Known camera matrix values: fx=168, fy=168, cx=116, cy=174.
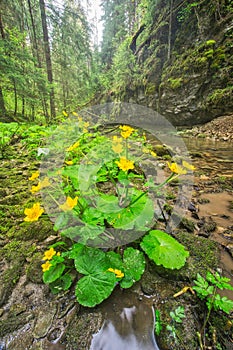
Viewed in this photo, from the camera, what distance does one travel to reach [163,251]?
1011 mm

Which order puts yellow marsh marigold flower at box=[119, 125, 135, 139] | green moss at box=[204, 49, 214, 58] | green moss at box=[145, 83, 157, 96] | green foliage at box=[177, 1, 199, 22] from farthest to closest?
1. green moss at box=[145, 83, 157, 96]
2. green foliage at box=[177, 1, 199, 22]
3. green moss at box=[204, 49, 214, 58]
4. yellow marsh marigold flower at box=[119, 125, 135, 139]

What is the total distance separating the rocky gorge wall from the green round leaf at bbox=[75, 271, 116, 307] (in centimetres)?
792

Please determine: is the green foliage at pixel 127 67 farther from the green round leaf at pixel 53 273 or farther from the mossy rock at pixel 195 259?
the green round leaf at pixel 53 273

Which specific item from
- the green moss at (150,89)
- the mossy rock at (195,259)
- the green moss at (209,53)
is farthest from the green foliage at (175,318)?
the green moss at (150,89)

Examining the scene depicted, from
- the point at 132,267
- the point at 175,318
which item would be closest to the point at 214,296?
the point at 175,318

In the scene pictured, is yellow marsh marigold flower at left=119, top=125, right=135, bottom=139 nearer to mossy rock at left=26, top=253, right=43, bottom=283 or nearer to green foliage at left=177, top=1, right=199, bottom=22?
mossy rock at left=26, top=253, right=43, bottom=283

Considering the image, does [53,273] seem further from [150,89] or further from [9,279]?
[150,89]

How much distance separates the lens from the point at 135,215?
1.03 metres

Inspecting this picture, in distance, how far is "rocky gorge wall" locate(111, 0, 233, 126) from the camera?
6773mm

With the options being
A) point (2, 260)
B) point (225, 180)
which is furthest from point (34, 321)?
point (225, 180)

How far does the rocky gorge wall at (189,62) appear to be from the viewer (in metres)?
6.77

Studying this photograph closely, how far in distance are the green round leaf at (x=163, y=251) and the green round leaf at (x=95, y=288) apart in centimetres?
27

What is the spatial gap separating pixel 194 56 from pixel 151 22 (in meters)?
5.22

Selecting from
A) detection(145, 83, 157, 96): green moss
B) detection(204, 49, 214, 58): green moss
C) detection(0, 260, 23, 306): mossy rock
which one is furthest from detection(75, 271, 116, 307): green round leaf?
detection(145, 83, 157, 96): green moss
